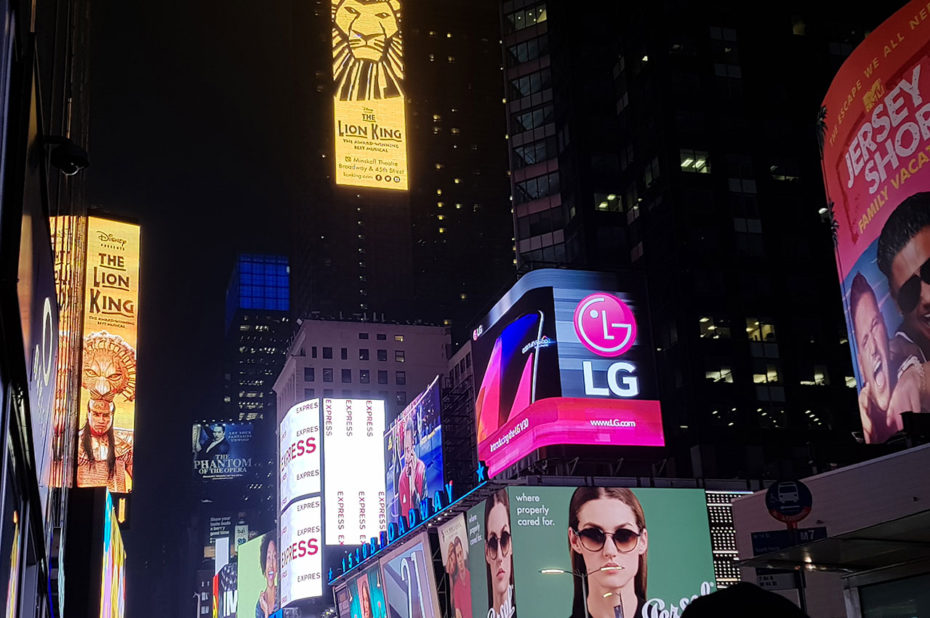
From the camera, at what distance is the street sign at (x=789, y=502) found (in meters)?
15.3

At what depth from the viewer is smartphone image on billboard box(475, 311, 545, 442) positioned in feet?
175

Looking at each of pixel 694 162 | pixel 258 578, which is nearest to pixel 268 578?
pixel 258 578

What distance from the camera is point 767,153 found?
2975 inches

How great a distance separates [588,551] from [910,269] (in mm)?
19924

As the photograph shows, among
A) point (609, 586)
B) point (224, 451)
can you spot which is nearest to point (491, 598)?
point (609, 586)

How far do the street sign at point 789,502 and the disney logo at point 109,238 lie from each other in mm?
44417

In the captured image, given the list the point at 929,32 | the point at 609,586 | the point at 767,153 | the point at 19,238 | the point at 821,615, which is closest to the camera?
the point at 19,238

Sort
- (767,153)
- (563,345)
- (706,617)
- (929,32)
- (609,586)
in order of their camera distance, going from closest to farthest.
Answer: (706,617), (929,32), (609,586), (563,345), (767,153)

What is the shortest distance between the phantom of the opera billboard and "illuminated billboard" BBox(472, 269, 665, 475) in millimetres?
18286

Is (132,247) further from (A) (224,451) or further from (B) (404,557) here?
(A) (224,451)

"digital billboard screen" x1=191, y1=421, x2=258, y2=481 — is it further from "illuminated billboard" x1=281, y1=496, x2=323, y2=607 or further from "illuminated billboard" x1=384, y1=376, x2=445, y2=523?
"illuminated billboard" x1=384, y1=376, x2=445, y2=523

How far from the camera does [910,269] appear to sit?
30781mm

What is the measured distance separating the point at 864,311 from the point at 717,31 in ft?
159

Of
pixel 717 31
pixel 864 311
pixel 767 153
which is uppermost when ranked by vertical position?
pixel 717 31
